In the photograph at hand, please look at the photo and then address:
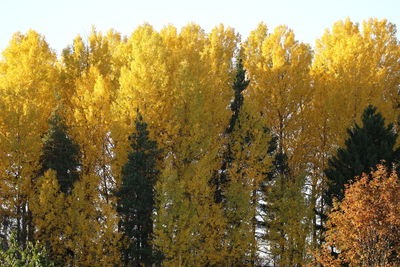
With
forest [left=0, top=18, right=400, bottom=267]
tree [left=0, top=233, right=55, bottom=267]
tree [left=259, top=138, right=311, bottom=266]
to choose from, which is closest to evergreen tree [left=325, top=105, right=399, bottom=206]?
forest [left=0, top=18, right=400, bottom=267]

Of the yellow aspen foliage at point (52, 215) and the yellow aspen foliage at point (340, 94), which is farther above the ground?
the yellow aspen foliage at point (340, 94)

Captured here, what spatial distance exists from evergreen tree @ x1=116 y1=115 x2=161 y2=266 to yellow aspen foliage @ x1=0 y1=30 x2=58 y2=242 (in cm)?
513

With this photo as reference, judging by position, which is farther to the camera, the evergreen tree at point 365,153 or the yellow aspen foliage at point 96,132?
the yellow aspen foliage at point 96,132

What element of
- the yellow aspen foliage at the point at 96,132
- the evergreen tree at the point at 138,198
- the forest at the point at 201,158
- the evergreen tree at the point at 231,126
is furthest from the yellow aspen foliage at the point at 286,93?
the yellow aspen foliage at the point at 96,132

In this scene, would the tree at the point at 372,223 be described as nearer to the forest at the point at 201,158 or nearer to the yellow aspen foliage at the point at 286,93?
the forest at the point at 201,158

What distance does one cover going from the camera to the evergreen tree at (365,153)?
23406mm

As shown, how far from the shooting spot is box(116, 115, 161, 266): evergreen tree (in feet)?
76.8

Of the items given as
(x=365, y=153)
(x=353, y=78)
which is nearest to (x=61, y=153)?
(x=365, y=153)

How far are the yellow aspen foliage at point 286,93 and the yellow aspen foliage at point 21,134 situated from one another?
12670 millimetres

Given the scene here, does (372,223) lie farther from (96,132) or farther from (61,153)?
(61,153)

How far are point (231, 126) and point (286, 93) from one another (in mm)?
4230

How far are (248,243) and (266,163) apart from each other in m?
4.39

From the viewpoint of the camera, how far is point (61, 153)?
82.2 feet

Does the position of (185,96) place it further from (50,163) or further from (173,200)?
(50,163)
